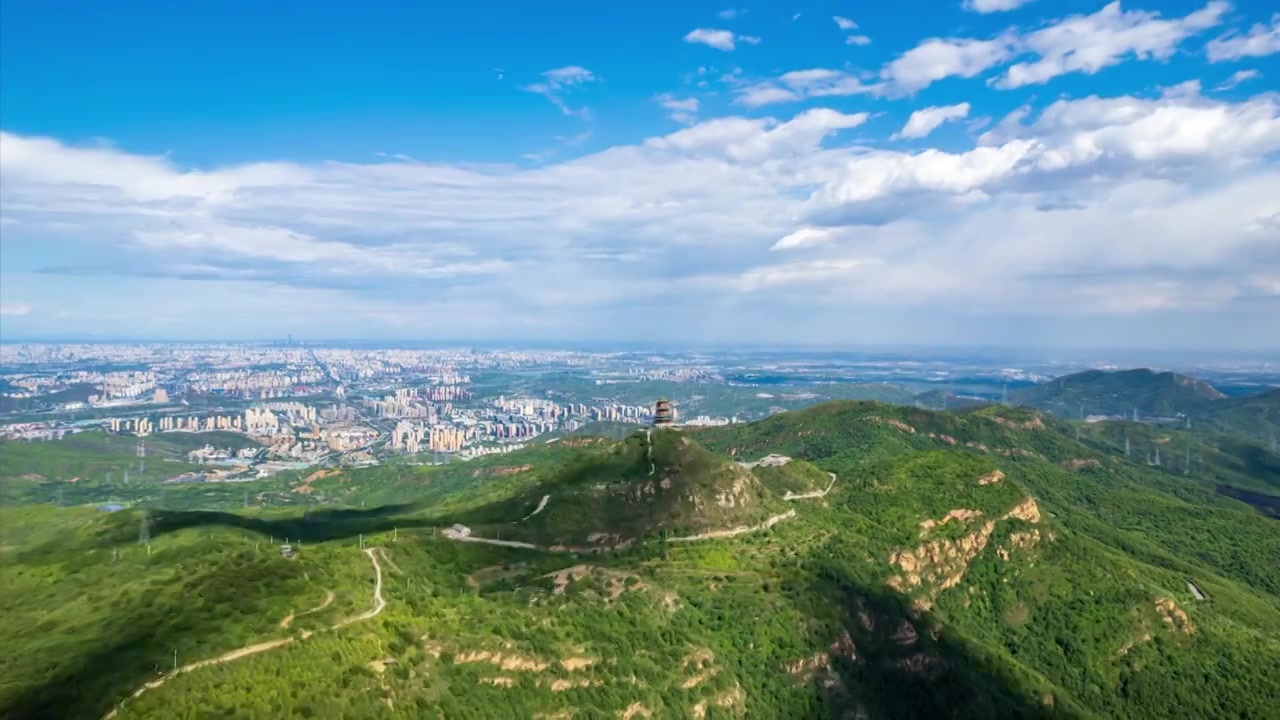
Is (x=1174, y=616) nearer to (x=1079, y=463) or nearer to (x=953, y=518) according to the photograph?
(x=953, y=518)

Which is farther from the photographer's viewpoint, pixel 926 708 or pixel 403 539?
pixel 403 539

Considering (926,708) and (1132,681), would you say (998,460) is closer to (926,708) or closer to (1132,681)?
(1132,681)

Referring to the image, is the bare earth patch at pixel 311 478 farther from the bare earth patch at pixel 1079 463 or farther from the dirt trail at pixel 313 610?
the bare earth patch at pixel 1079 463

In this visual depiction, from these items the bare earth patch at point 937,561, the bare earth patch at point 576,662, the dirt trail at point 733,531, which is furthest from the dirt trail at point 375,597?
the bare earth patch at point 937,561

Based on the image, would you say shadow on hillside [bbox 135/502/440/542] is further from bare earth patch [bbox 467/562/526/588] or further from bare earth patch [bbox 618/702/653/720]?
bare earth patch [bbox 618/702/653/720]

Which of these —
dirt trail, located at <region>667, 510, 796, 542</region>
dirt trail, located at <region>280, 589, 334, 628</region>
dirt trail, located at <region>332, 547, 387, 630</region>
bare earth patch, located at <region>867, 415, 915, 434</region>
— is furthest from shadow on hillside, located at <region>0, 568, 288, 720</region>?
bare earth patch, located at <region>867, 415, 915, 434</region>

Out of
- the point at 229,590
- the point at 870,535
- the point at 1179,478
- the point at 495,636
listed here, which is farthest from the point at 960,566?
the point at 1179,478
